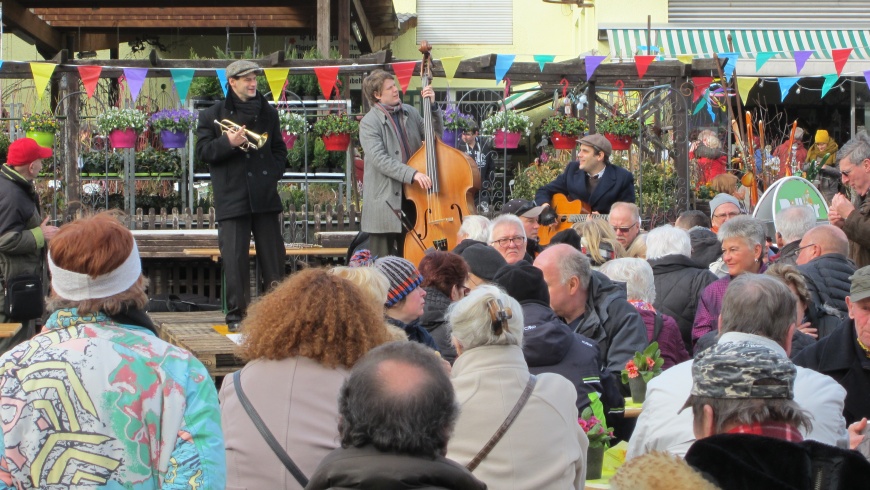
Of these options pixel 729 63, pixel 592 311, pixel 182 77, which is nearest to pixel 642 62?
pixel 729 63

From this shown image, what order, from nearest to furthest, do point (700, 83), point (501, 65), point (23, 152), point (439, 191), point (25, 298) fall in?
point (25, 298) < point (23, 152) < point (439, 191) < point (501, 65) < point (700, 83)

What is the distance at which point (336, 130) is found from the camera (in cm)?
1190

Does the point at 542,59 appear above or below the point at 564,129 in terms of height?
above

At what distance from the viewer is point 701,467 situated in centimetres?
256

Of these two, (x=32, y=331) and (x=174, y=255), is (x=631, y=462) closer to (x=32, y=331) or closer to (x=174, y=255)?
(x=32, y=331)

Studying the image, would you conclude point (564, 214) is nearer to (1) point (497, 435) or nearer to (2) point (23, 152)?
(2) point (23, 152)

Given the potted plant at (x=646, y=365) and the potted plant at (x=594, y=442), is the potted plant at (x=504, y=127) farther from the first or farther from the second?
the potted plant at (x=594, y=442)

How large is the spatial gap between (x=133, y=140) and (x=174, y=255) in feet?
5.32

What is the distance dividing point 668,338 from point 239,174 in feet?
10.5

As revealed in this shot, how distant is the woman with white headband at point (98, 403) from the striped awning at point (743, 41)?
18.7 metres

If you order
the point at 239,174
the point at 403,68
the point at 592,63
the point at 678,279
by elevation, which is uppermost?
the point at 592,63

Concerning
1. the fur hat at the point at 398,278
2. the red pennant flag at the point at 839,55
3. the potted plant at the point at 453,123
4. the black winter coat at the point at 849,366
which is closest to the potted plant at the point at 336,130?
the potted plant at the point at 453,123

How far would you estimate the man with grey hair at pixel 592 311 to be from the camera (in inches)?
226

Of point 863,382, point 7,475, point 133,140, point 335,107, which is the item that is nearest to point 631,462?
point 7,475
